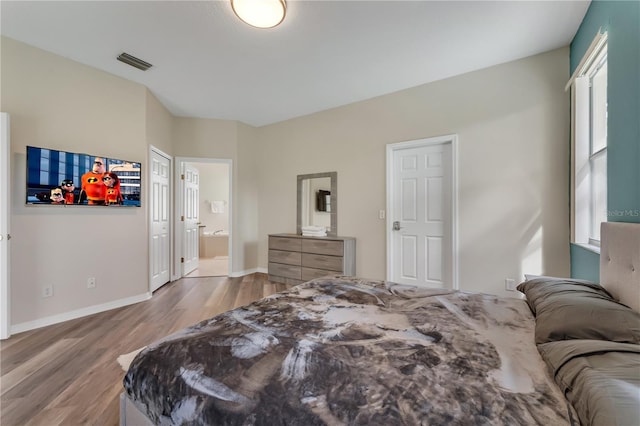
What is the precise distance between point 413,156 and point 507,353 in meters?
2.75

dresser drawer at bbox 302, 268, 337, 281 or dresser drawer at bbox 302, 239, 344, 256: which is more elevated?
dresser drawer at bbox 302, 239, 344, 256

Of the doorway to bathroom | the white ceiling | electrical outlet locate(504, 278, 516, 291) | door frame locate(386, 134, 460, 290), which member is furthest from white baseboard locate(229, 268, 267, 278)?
electrical outlet locate(504, 278, 516, 291)

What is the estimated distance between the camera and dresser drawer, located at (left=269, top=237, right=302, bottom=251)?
3922 mm

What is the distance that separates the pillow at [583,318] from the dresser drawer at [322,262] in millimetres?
2457

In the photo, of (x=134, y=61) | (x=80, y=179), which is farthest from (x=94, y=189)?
(x=134, y=61)

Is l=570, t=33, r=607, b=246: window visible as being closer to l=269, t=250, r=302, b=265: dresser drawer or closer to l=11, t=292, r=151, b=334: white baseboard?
l=269, t=250, r=302, b=265: dresser drawer

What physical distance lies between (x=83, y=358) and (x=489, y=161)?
400 cm

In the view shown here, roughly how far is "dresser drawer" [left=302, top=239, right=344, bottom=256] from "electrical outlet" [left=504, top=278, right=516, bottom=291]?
1.80 meters

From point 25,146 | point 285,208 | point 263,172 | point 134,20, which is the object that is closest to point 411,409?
point 134,20

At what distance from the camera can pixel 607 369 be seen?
700mm

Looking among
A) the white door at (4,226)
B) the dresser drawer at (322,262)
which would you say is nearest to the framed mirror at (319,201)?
the dresser drawer at (322,262)

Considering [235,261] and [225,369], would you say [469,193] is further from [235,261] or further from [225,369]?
[235,261]

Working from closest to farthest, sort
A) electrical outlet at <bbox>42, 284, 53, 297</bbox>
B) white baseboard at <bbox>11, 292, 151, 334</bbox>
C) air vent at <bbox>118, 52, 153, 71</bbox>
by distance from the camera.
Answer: white baseboard at <bbox>11, 292, 151, 334</bbox> < electrical outlet at <bbox>42, 284, 53, 297</bbox> < air vent at <bbox>118, 52, 153, 71</bbox>

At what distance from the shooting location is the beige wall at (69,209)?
2.42 meters
